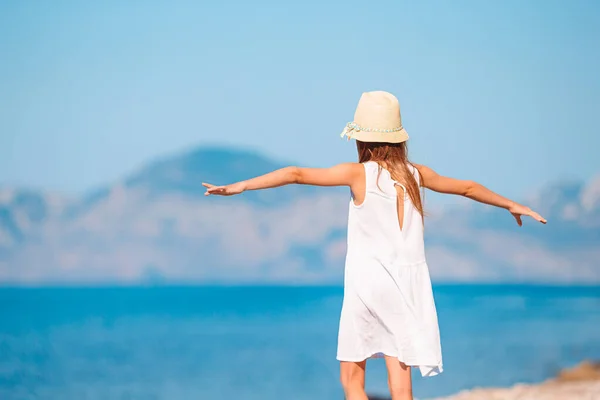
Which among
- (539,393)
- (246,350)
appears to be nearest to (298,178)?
(539,393)

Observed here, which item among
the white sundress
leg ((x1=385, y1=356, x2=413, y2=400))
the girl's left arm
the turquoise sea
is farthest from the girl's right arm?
the turquoise sea

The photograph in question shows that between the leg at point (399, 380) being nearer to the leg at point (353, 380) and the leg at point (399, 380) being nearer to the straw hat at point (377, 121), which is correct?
the leg at point (353, 380)

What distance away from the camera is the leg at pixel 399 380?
12.4ft

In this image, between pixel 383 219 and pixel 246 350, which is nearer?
pixel 383 219

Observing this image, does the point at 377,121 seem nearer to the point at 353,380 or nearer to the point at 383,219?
the point at 383,219

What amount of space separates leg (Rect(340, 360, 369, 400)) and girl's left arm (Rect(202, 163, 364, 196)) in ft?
2.26

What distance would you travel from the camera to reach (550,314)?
79.3 feet

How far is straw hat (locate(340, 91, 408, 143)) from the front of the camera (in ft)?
12.7

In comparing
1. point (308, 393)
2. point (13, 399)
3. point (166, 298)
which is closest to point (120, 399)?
point (13, 399)

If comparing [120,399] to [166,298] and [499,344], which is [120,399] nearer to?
[499,344]

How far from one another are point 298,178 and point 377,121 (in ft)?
1.31

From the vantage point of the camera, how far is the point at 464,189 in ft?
13.3

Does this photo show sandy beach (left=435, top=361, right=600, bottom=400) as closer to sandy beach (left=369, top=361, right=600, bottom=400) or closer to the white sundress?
sandy beach (left=369, top=361, right=600, bottom=400)

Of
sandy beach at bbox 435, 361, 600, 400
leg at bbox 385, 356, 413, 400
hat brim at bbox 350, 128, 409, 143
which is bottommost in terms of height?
sandy beach at bbox 435, 361, 600, 400
